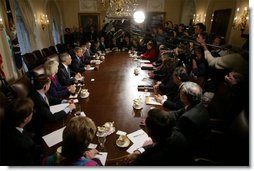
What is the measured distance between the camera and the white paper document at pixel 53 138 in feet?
5.08

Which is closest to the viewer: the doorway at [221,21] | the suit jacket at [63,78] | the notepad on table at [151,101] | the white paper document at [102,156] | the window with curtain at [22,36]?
the white paper document at [102,156]

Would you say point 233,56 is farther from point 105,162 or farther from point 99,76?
point 99,76

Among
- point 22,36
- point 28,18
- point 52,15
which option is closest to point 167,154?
point 28,18

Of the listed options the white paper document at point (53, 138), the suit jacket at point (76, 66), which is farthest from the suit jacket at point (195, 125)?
the suit jacket at point (76, 66)

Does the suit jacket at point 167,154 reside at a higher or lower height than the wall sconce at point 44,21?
lower

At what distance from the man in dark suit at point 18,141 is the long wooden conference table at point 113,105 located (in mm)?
164

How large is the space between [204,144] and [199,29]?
3241 millimetres

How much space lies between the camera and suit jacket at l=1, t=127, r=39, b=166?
1.24m

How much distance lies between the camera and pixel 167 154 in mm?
1200

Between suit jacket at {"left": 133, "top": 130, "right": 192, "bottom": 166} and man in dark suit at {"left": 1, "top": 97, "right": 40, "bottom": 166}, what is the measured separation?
776 millimetres

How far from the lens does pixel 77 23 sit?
980 cm

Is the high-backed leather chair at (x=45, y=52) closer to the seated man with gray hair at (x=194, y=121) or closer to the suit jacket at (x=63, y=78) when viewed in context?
the suit jacket at (x=63, y=78)

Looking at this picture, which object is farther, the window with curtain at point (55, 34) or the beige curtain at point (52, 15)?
the window with curtain at point (55, 34)

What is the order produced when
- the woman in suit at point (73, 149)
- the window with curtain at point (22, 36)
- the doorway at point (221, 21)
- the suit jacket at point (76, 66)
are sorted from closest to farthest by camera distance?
the woman in suit at point (73, 149) → the suit jacket at point (76, 66) → the doorway at point (221, 21) → the window with curtain at point (22, 36)
